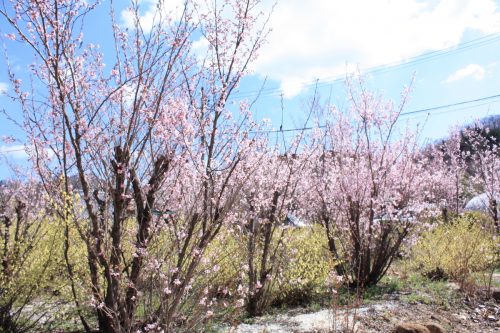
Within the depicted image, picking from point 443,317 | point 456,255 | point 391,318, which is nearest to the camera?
point 391,318

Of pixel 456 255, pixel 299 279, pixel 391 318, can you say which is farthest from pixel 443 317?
pixel 456 255

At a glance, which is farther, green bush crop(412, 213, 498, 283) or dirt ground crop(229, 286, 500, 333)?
green bush crop(412, 213, 498, 283)

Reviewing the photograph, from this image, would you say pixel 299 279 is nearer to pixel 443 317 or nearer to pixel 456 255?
pixel 443 317

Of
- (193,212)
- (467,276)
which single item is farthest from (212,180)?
(467,276)

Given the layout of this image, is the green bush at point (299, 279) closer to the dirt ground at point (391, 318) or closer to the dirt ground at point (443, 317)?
the dirt ground at point (391, 318)

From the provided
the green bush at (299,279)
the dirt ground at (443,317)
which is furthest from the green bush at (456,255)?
the green bush at (299,279)

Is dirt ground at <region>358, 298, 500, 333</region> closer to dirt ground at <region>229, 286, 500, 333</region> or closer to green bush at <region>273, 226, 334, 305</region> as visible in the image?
dirt ground at <region>229, 286, 500, 333</region>

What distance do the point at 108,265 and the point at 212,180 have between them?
3.82 ft

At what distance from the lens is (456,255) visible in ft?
28.8

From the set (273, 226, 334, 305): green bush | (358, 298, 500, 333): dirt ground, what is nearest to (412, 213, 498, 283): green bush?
(358, 298, 500, 333): dirt ground

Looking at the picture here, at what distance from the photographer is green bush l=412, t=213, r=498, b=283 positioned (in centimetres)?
862

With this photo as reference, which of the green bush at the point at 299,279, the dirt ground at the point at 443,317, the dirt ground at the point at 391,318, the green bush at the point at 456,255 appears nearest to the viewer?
the dirt ground at the point at 391,318

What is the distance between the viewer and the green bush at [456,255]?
8.62 m

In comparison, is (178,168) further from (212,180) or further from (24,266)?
(24,266)
